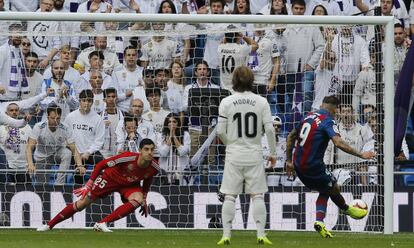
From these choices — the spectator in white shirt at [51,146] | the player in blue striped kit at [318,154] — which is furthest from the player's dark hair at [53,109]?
the player in blue striped kit at [318,154]

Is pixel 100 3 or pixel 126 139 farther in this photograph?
pixel 100 3

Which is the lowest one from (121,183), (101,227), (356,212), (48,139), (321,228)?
(101,227)

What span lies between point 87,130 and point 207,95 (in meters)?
1.81

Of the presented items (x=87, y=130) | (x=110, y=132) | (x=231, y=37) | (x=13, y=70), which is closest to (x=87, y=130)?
(x=87, y=130)

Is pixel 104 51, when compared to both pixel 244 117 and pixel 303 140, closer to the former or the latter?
pixel 303 140

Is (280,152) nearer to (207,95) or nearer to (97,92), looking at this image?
(207,95)

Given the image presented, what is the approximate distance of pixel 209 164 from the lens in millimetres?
15789

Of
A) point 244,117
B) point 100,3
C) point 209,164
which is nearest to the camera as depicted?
point 244,117

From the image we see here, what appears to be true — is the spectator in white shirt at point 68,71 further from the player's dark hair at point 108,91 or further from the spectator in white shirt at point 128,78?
the spectator in white shirt at point 128,78

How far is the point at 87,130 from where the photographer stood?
15.7m

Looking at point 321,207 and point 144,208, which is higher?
point 321,207

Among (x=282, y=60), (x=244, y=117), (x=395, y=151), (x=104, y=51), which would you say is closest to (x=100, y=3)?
(x=104, y=51)

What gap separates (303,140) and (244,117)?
2.32 meters

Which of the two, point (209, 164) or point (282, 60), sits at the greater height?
point (282, 60)
